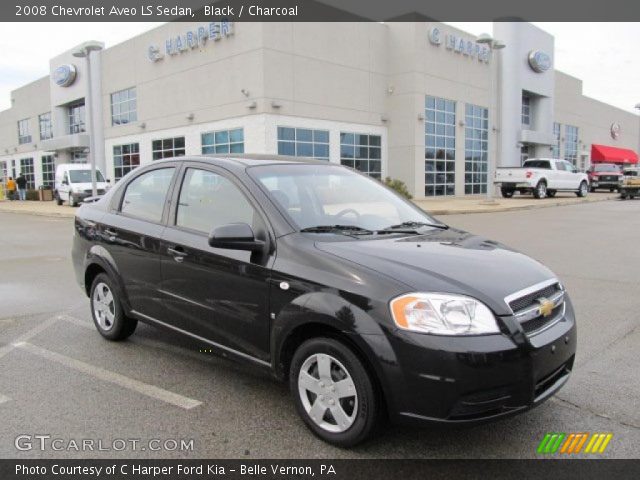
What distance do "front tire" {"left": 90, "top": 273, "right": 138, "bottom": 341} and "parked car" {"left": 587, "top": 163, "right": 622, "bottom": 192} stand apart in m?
38.2

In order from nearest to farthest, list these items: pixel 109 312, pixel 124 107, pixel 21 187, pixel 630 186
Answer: pixel 109 312 → pixel 630 186 → pixel 124 107 → pixel 21 187

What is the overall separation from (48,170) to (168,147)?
20332mm

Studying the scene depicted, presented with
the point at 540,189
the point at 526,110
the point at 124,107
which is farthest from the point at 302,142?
the point at 526,110

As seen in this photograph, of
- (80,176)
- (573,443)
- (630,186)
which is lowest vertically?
(573,443)

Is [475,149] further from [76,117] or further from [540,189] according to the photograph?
[76,117]

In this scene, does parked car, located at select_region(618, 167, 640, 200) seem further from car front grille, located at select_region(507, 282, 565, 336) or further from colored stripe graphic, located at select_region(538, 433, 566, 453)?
colored stripe graphic, located at select_region(538, 433, 566, 453)

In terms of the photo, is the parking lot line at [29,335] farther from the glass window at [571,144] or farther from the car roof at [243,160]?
the glass window at [571,144]

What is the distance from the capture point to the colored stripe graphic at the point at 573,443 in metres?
3.20

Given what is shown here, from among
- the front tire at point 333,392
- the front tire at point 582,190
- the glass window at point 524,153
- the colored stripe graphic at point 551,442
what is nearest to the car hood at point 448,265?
the front tire at point 333,392

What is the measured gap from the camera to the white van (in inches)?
1082

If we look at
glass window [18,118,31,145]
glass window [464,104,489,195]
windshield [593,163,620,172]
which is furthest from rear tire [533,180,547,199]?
glass window [18,118,31,145]

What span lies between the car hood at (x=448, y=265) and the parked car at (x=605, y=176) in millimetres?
37725

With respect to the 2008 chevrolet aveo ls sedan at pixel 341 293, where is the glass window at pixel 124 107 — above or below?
above

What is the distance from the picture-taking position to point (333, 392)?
317 centimetres
